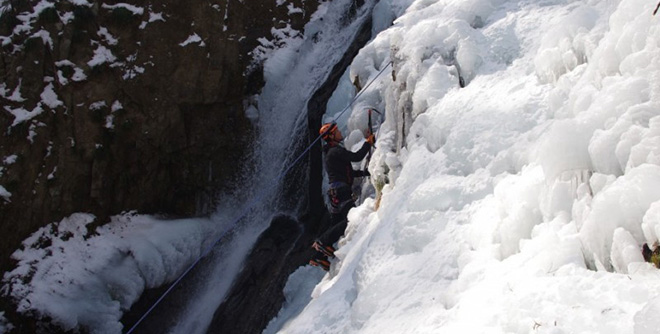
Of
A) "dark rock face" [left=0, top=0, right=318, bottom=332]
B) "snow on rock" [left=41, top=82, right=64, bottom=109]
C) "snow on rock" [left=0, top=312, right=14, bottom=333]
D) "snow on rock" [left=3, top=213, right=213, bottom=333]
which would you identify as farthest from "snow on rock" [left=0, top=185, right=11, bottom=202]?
"snow on rock" [left=0, top=312, right=14, bottom=333]

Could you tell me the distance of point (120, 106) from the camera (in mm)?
8961

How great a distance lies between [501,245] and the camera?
3.12 meters

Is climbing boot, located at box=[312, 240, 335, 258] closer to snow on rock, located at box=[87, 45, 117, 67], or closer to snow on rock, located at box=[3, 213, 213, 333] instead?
snow on rock, located at box=[3, 213, 213, 333]

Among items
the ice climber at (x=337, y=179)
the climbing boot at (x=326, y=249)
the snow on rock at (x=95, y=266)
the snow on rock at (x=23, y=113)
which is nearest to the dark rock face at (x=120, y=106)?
Result: the snow on rock at (x=23, y=113)

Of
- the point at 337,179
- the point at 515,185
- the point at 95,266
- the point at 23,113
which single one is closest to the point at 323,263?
the point at 337,179

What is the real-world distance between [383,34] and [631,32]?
4.86 m

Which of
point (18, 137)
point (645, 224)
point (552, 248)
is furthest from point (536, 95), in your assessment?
point (18, 137)

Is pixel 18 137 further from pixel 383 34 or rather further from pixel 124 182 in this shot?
pixel 383 34

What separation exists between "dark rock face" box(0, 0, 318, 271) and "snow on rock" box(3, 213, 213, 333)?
0.84 feet

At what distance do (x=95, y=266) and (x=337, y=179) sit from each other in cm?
428

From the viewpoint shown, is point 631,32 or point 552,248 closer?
point 552,248

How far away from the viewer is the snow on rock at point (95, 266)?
814cm

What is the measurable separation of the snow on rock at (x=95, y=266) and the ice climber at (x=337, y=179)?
3182 mm

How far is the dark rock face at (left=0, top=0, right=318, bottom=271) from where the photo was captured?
28.0ft
